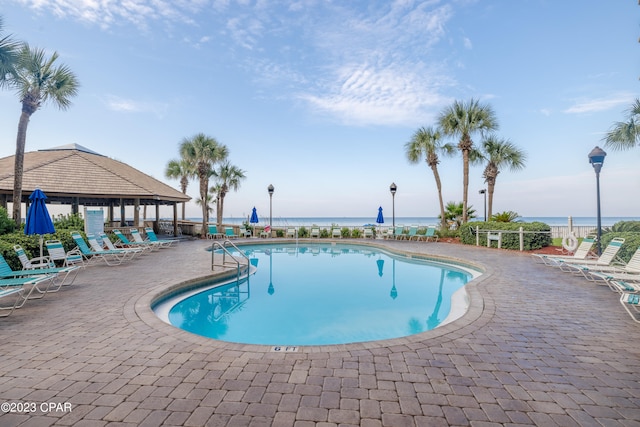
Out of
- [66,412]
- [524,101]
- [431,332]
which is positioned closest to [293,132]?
[524,101]

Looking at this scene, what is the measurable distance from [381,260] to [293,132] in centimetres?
1222

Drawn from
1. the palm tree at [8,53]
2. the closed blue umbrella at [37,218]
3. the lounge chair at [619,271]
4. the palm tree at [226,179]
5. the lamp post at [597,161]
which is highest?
the palm tree at [8,53]

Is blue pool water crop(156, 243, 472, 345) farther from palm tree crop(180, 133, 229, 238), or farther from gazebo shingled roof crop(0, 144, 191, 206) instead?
palm tree crop(180, 133, 229, 238)

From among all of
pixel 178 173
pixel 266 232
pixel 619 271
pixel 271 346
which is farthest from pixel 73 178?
pixel 619 271

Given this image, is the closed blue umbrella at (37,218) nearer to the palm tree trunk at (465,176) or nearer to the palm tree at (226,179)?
the palm tree at (226,179)

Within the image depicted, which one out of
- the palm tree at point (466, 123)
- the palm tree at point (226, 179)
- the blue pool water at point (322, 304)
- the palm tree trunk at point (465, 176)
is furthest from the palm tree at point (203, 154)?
the palm tree trunk at point (465, 176)

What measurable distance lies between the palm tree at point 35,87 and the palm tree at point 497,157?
21222 mm

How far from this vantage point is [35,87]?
1014cm

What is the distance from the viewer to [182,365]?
9.70 ft

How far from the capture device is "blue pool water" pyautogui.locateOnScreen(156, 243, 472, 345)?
5.18m

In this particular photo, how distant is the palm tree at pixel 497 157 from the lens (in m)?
18.1

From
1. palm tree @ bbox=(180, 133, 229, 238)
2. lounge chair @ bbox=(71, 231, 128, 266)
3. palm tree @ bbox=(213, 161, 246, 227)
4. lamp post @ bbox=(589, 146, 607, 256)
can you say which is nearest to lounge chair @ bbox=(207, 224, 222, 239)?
palm tree @ bbox=(180, 133, 229, 238)

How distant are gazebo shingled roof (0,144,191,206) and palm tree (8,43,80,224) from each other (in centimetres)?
363

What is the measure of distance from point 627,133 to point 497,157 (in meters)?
7.52
